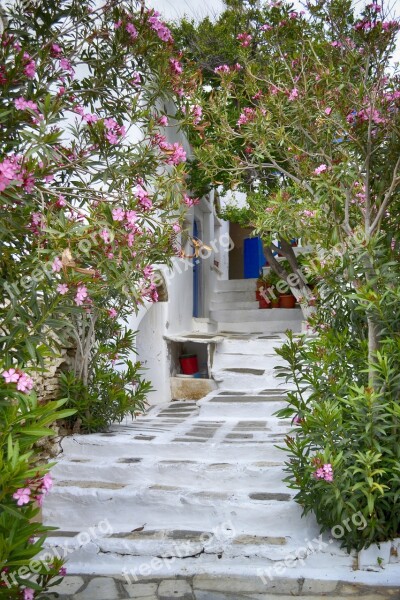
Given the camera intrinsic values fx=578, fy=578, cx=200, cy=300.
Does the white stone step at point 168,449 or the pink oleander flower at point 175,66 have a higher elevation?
the pink oleander flower at point 175,66

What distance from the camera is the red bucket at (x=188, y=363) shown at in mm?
9062

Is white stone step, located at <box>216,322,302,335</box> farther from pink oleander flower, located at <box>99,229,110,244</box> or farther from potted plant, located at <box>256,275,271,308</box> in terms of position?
pink oleander flower, located at <box>99,229,110,244</box>

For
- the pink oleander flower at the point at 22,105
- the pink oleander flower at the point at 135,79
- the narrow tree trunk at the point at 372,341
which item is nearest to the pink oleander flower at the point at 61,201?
the pink oleander flower at the point at 22,105

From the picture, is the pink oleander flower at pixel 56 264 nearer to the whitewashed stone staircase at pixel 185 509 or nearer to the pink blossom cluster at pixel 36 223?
the pink blossom cluster at pixel 36 223

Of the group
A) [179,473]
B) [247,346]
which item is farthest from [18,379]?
[247,346]

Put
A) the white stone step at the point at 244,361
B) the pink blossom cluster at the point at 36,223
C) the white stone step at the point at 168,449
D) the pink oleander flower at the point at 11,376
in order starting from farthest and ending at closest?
the white stone step at the point at 244,361 → the white stone step at the point at 168,449 → the pink blossom cluster at the point at 36,223 → the pink oleander flower at the point at 11,376

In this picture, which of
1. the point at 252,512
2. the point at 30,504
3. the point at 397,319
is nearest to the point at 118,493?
the point at 252,512

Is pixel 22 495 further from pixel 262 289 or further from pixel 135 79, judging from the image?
pixel 262 289

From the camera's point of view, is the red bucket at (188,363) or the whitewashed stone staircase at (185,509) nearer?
the whitewashed stone staircase at (185,509)

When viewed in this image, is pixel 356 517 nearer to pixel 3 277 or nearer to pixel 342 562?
pixel 342 562

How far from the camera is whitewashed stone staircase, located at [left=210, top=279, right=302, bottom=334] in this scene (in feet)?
34.7

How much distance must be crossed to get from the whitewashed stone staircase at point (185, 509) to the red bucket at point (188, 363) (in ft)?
9.82

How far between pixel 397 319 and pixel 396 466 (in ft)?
2.76

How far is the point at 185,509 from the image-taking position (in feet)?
13.6
